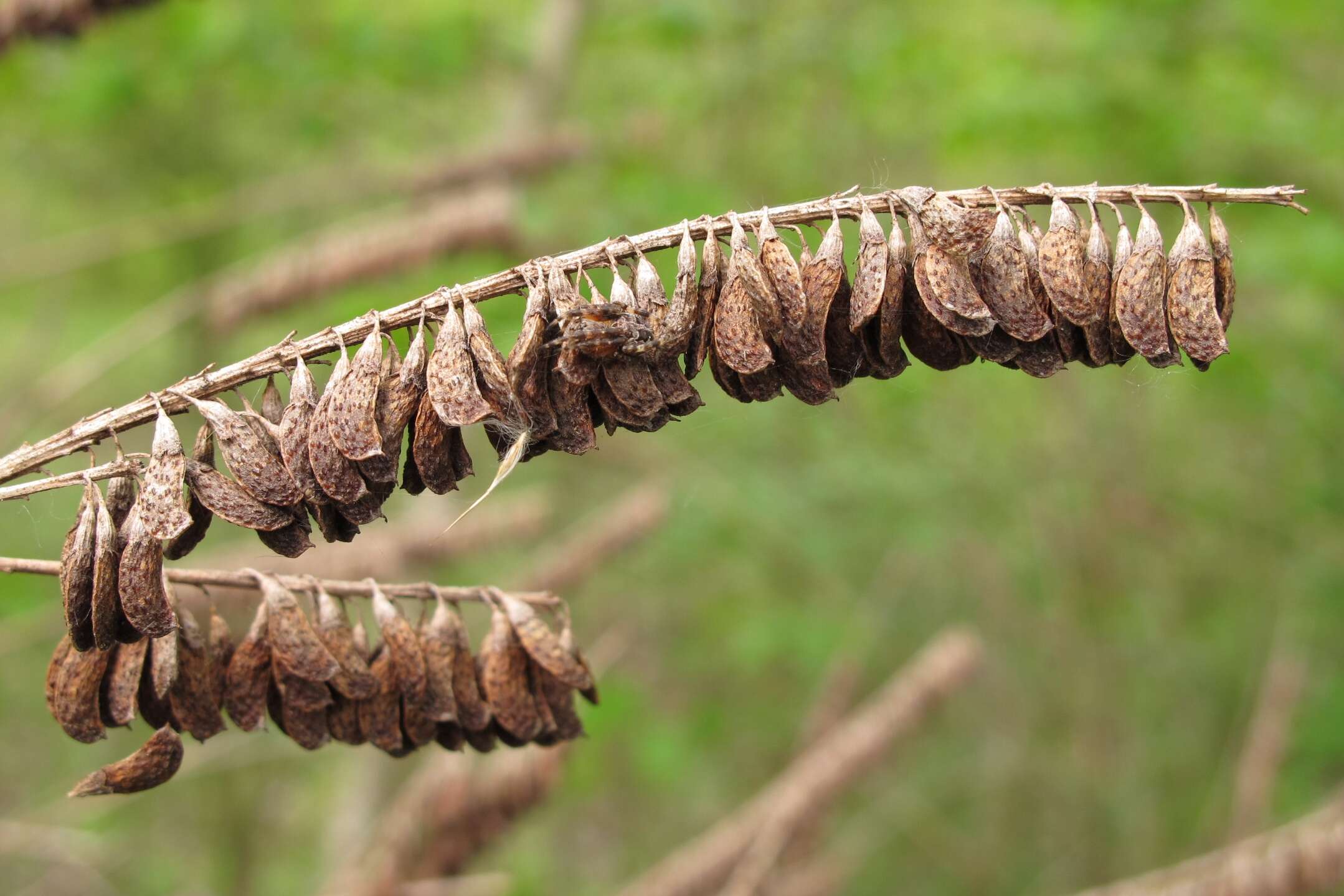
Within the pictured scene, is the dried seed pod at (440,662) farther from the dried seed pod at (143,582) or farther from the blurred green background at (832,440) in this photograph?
the blurred green background at (832,440)

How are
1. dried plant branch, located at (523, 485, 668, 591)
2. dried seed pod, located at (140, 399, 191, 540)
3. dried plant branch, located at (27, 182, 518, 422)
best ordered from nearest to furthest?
dried seed pod, located at (140, 399, 191, 540) < dried plant branch, located at (27, 182, 518, 422) < dried plant branch, located at (523, 485, 668, 591)

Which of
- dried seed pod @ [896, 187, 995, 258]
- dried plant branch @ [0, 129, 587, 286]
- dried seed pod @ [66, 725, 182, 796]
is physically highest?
dried plant branch @ [0, 129, 587, 286]

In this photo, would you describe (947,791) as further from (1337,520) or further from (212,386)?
(212,386)

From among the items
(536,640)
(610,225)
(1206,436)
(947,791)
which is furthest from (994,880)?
(536,640)

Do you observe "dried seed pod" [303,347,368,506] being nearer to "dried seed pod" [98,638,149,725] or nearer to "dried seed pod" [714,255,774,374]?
"dried seed pod" [98,638,149,725]

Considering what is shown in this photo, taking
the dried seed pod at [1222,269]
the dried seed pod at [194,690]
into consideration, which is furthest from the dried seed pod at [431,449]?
the dried seed pod at [1222,269]

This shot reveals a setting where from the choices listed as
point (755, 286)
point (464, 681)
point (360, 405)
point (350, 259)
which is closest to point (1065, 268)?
point (755, 286)

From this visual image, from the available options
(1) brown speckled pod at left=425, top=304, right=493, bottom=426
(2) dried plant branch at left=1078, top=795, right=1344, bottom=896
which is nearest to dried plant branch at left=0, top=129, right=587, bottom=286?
(1) brown speckled pod at left=425, top=304, right=493, bottom=426

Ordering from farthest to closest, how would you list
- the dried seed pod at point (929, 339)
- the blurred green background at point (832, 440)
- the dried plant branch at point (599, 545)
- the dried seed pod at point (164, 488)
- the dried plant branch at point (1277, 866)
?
the blurred green background at point (832, 440) < the dried plant branch at point (599, 545) < the dried plant branch at point (1277, 866) < the dried seed pod at point (929, 339) < the dried seed pod at point (164, 488)
